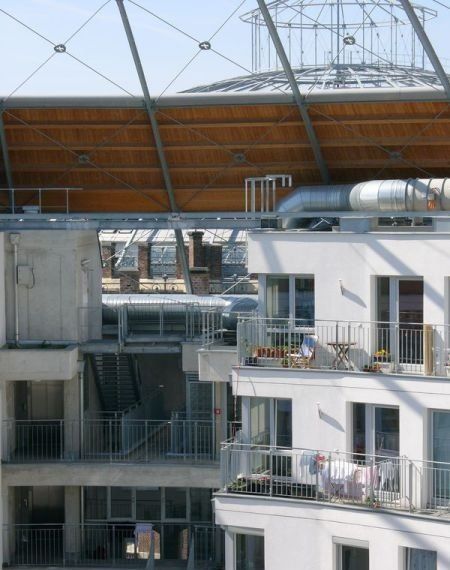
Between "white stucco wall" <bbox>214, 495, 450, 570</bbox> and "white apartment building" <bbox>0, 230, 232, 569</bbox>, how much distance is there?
738cm

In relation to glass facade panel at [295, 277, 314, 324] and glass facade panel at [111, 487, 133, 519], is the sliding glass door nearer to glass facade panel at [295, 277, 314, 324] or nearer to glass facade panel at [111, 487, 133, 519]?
glass facade panel at [295, 277, 314, 324]

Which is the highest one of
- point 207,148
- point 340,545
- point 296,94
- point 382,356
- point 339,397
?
point 296,94

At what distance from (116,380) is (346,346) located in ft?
41.6

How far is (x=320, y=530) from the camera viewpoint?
32781 millimetres

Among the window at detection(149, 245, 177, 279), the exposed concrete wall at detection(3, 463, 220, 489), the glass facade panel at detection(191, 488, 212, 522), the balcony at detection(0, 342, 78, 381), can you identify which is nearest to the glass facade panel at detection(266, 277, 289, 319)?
the exposed concrete wall at detection(3, 463, 220, 489)

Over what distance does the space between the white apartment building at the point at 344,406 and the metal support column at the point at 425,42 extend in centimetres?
396

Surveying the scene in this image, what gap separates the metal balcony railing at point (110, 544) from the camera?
138ft

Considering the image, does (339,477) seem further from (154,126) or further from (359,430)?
(154,126)

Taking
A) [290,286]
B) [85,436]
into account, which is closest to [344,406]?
[290,286]

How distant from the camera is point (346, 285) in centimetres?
3422

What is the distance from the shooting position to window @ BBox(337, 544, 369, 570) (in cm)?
3272

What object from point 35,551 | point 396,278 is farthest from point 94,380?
point 396,278

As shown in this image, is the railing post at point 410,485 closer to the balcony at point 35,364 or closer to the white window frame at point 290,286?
the white window frame at point 290,286

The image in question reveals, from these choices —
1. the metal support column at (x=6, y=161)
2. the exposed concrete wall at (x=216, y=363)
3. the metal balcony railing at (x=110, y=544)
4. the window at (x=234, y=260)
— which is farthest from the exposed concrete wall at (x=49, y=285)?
the window at (x=234, y=260)
